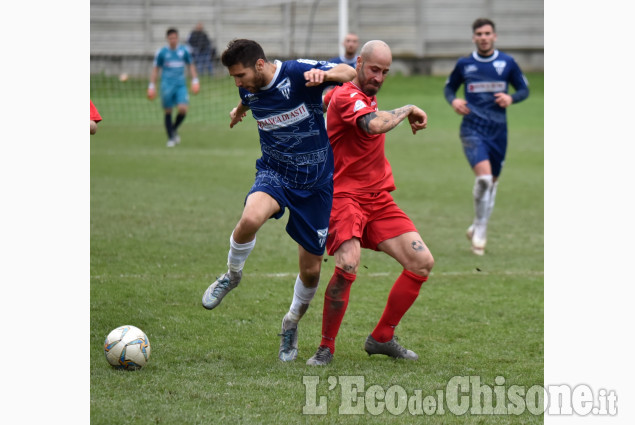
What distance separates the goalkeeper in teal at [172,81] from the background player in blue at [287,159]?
1368 cm

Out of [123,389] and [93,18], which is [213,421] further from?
[93,18]

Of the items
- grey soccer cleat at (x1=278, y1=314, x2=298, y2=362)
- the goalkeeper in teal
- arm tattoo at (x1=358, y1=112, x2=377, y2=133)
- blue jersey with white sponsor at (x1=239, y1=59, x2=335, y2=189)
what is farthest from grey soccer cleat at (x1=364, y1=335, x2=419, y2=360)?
the goalkeeper in teal

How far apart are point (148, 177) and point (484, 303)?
842 cm

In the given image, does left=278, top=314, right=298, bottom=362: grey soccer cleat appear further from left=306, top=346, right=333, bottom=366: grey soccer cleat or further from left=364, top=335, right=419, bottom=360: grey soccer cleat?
left=364, top=335, right=419, bottom=360: grey soccer cleat

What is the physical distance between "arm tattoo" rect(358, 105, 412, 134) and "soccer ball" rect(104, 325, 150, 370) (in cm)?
192

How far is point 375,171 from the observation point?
6.32m

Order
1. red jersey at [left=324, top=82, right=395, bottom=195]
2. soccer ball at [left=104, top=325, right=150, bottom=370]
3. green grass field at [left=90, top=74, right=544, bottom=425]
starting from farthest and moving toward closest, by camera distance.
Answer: red jersey at [left=324, top=82, right=395, bottom=195]
soccer ball at [left=104, top=325, right=150, bottom=370]
green grass field at [left=90, top=74, right=544, bottom=425]

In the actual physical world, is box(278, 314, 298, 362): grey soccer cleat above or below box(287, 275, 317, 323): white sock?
below

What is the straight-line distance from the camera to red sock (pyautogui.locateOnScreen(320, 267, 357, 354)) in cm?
592

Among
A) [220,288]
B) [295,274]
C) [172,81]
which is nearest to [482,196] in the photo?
[295,274]

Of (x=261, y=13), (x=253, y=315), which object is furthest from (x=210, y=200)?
(x=261, y=13)

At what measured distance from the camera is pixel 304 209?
5.89 metres

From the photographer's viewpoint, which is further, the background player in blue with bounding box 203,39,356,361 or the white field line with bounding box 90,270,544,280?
the white field line with bounding box 90,270,544,280

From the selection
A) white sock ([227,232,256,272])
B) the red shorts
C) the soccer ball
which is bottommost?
the soccer ball
